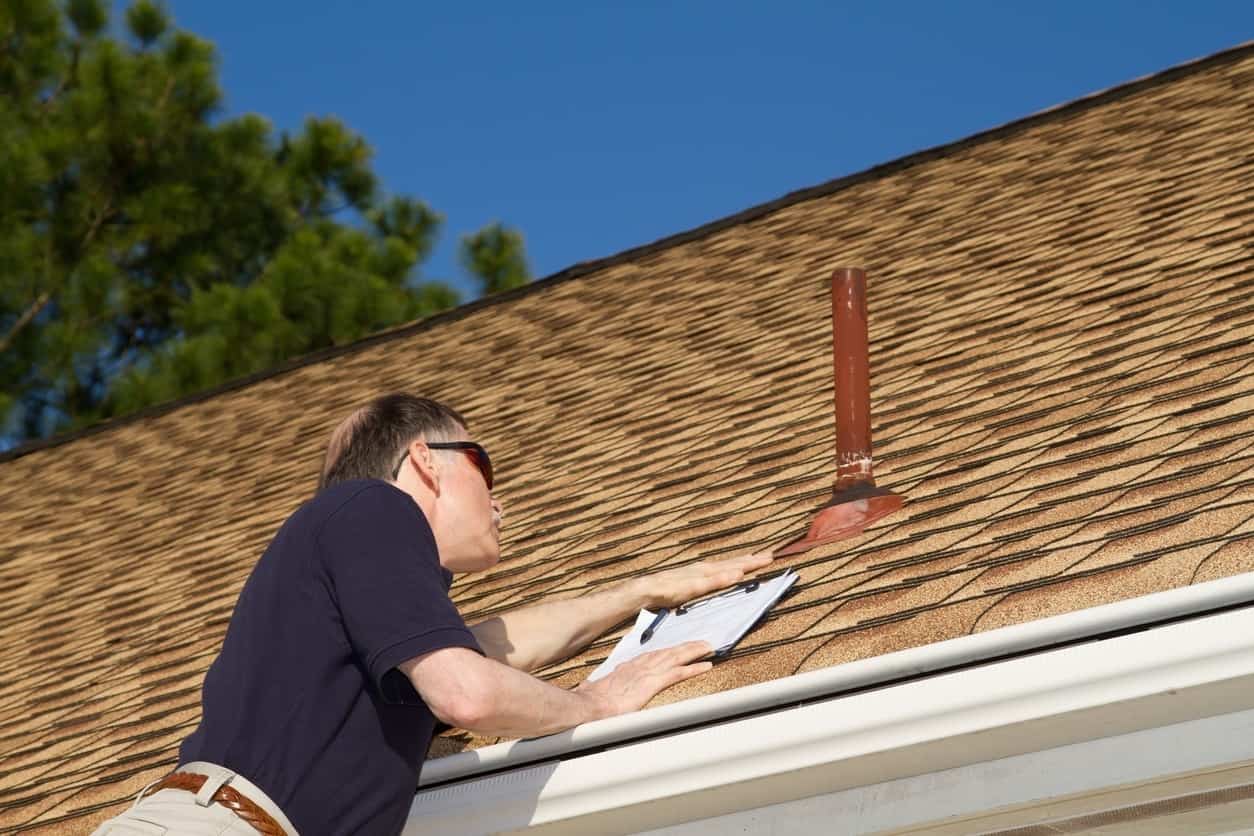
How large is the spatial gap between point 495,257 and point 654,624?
21.0 metres

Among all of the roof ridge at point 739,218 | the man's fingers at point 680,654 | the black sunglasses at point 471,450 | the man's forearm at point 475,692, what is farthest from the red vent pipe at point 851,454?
the roof ridge at point 739,218

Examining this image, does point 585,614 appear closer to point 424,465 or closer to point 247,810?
point 424,465

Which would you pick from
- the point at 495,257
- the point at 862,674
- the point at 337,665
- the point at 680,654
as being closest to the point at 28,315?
the point at 495,257

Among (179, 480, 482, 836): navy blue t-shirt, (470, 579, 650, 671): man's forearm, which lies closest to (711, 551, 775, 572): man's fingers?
(470, 579, 650, 671): man's forearm

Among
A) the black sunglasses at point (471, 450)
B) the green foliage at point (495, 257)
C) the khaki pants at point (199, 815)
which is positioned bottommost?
the khaki pants at point (199, 815)

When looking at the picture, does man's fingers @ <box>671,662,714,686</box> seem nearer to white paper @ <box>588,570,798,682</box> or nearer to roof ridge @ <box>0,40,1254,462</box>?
white paper @ <box>588,570,798,682</box>

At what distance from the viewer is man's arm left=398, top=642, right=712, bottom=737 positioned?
10.3ft

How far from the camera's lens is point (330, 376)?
9.95m

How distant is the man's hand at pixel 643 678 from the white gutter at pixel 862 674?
104 mm

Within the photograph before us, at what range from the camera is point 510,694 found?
3.24 m

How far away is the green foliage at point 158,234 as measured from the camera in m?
20.8

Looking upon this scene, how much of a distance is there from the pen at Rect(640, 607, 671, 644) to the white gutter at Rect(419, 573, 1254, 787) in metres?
0.65

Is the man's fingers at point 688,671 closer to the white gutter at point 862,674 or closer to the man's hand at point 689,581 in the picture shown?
the white gutter at point 862,674

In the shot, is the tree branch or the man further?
the tree branch
